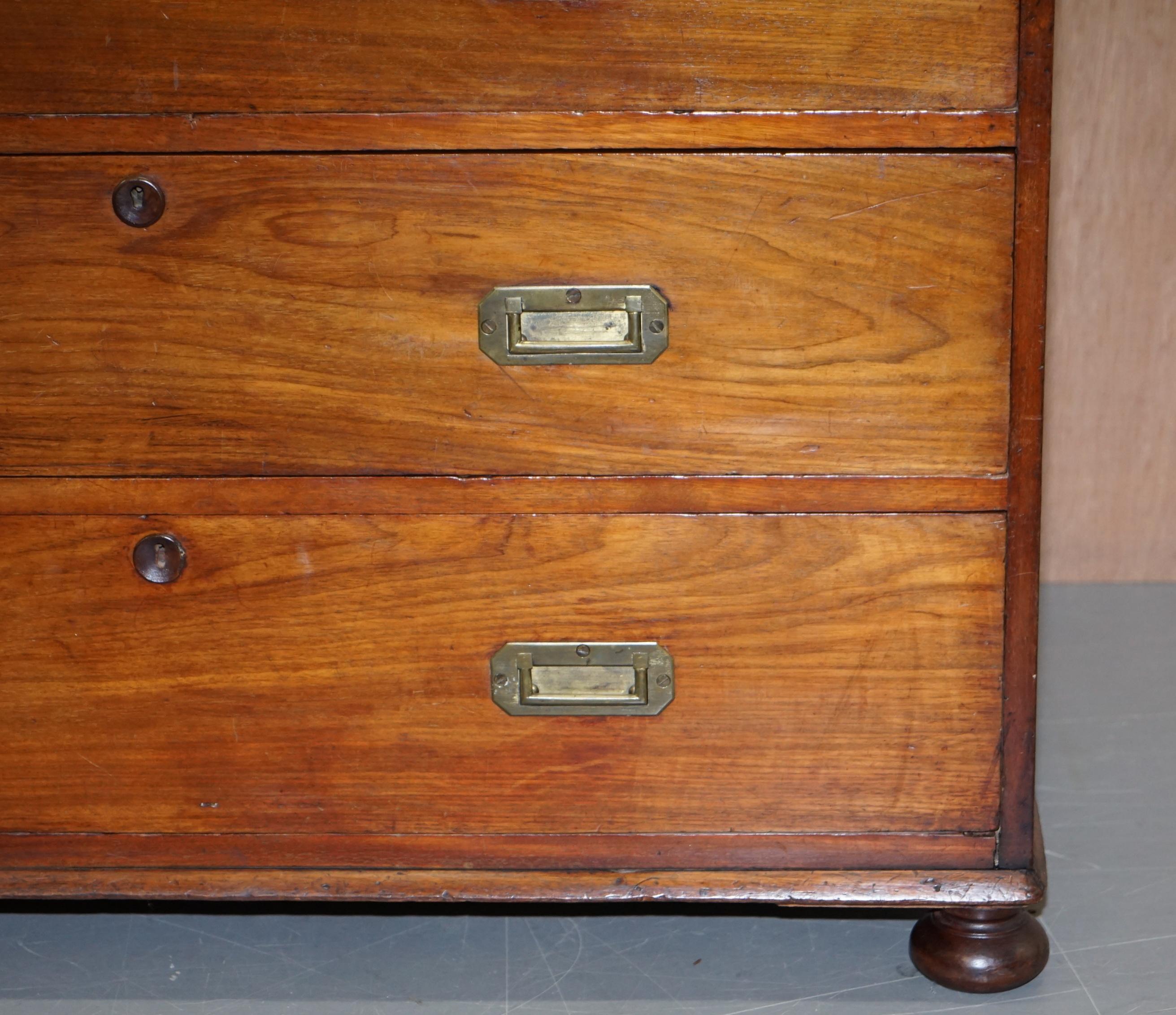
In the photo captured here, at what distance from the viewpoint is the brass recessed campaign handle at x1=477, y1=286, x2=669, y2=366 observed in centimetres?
109

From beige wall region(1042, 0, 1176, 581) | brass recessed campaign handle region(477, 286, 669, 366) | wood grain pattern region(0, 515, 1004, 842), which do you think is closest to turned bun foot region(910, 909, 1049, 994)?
wood grain pattern region(0, 515, 1004, 842)

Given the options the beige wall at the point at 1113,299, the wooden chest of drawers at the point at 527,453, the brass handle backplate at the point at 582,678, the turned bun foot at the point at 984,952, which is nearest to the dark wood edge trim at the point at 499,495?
the wooden chest of drawers at the point at 527,453

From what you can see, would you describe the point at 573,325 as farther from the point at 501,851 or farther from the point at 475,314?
the point at 501,851

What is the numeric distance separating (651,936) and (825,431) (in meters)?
0.54

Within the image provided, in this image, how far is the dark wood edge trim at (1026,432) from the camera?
3.44ft

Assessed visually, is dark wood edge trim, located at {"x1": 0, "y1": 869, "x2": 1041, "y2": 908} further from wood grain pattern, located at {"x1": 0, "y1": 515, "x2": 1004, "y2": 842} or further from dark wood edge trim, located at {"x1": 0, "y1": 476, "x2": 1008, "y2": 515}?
dark wood edge trim, located at {"x1": 0, "y1": 476, "x2": 1008, "y2": 515}

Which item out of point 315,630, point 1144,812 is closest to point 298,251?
point 315,630

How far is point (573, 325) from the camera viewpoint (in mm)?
1104

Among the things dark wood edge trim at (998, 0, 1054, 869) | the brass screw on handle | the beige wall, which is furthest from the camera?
the beige wall

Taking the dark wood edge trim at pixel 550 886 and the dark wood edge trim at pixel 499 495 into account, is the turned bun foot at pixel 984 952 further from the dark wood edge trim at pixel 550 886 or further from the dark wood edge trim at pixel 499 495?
the dark wood edge trim at pixel 499 495

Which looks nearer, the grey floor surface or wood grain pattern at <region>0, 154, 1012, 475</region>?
wood grain pattern at <region>0, 154, 1012, 475</region>

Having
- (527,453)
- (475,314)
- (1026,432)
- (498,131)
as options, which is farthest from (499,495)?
(1026,432)

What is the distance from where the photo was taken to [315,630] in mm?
1172

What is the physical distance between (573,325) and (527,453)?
0.36 ft
